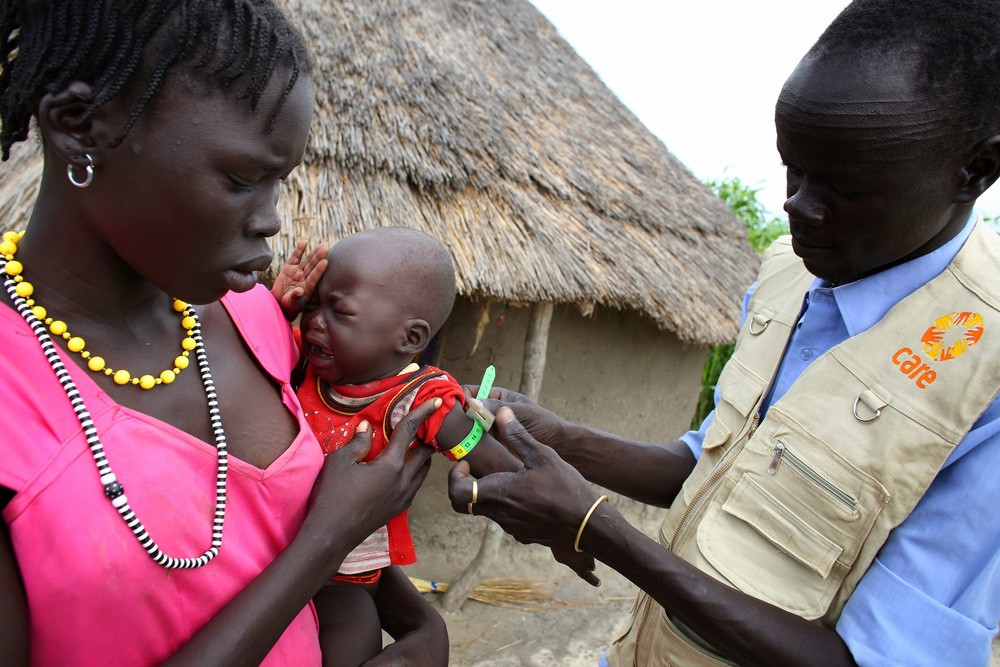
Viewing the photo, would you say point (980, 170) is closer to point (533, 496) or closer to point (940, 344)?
point (940, 344)

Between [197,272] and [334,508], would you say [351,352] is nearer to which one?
[334,508]

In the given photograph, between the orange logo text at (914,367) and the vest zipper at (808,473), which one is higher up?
the orange logo text at (914,367)

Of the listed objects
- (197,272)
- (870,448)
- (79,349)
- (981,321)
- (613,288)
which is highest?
(981,321)

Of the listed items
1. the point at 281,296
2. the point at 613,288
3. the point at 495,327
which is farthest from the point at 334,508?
the point at 495,327

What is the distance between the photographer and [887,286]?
1.70 metres

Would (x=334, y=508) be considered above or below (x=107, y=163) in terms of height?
below

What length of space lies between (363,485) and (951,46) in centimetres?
147

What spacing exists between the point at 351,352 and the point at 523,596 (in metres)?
4.01

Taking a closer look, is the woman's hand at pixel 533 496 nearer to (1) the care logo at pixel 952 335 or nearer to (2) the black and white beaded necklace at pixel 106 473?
(2) the black and white beaded necklace at pixel 106 473

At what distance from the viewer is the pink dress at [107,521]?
1082mm

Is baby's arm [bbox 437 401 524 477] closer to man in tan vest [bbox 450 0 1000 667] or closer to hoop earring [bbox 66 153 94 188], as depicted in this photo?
man in tan vest [bbox 450 0 1000 667]

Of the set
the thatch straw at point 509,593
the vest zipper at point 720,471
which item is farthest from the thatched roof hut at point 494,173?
the vest zipper at point 720,471

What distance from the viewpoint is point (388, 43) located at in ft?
17.1

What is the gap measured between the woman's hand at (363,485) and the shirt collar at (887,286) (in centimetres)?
103
